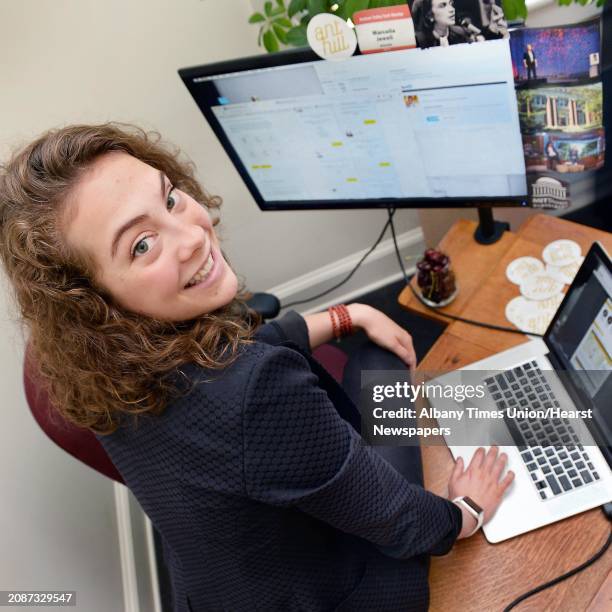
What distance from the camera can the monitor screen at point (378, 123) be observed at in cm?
88

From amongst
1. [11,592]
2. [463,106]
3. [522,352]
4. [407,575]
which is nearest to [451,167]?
[463,106]

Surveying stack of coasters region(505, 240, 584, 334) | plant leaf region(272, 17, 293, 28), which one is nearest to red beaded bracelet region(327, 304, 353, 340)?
stack of coasters region(505, 240, 584, 334)

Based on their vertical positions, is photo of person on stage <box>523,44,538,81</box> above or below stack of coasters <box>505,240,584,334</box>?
above

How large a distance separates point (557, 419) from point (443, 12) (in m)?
0.63

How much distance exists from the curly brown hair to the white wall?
1.65 feet

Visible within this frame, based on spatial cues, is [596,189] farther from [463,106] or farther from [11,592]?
[11,592]

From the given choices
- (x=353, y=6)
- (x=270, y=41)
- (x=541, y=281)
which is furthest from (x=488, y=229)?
(x=270, y=41)

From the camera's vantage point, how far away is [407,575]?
0.82 metres

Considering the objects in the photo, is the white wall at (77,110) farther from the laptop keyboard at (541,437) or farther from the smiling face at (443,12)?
the laptop keyboard at (541,437)

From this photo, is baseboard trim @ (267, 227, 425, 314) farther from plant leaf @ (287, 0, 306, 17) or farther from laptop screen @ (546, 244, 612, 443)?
laptop screen @ (546, 244, 612, 443)

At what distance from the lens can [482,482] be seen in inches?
32.8

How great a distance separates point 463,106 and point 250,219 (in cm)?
95

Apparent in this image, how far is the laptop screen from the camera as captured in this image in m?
0.77

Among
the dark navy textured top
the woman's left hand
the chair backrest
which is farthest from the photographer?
the woman's left hand
